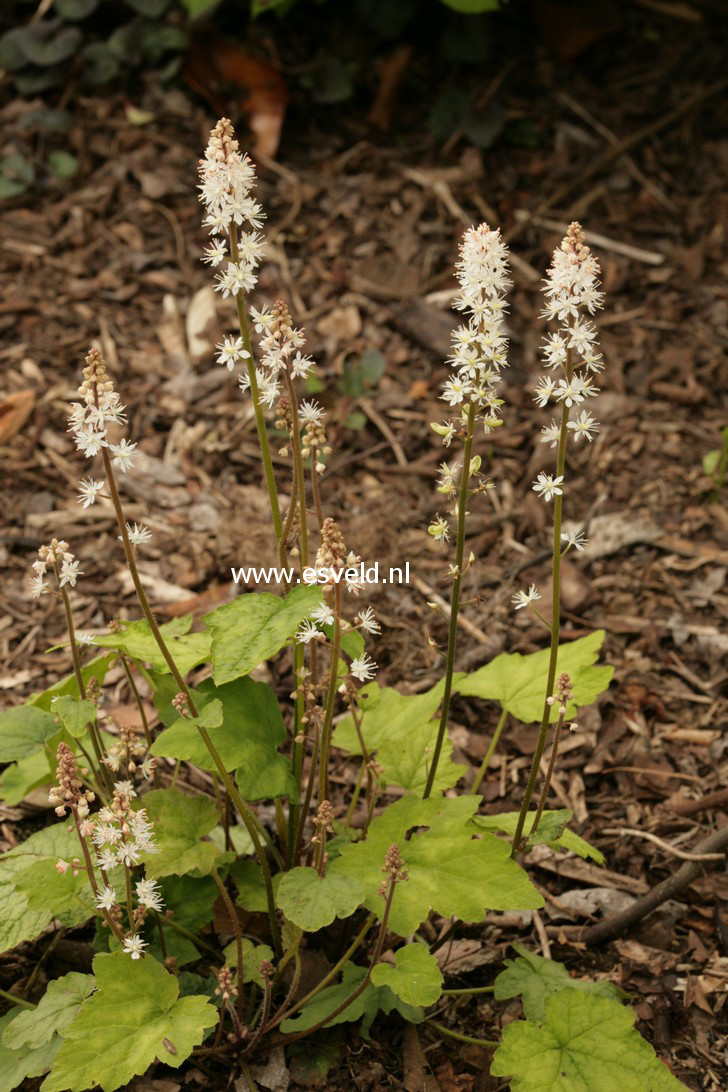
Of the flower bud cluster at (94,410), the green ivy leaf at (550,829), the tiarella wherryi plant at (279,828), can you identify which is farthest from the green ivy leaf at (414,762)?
the flower bud cluster at (94,410)

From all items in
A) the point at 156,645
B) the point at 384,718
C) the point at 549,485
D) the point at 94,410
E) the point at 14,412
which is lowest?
the point at 384,718

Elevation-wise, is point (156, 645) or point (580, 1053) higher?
point (156, 645)

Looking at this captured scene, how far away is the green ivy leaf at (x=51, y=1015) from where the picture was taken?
2352 mm

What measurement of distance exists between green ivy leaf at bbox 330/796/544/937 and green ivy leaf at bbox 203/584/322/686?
0.57 metres

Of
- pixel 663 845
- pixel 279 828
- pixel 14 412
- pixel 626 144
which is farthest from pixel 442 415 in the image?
pixel 279 828

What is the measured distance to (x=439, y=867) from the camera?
97.1 inches

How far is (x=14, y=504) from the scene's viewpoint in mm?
4637

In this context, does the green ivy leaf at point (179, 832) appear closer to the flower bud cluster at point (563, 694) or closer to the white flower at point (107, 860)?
the white flower at point (107, 860)

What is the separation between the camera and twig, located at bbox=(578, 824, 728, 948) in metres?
3.04

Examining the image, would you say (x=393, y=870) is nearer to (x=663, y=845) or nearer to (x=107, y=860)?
(x=107, y=860)

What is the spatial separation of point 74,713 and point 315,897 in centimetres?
66

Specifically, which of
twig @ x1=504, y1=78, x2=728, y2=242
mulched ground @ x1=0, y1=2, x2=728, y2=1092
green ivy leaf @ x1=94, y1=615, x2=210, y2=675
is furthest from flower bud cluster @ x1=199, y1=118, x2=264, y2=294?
twig @ x1=504, y1=78, x2=728, y2=242

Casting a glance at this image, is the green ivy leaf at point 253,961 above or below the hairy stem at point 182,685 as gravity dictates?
below

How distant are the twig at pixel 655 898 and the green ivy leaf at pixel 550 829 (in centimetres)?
48
